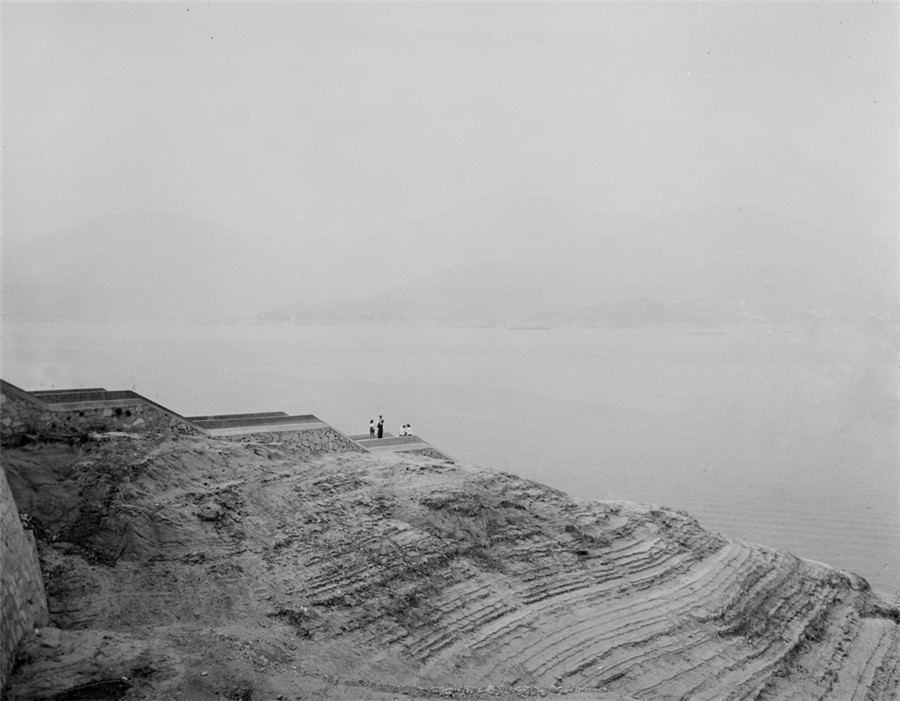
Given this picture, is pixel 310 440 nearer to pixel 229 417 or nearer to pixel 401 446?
pixel 229 417

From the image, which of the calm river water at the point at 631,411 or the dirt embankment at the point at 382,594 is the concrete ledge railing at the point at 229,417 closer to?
the dirt embankment at the point at 382,594

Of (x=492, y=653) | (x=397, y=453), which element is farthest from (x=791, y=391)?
(x=492, y=653)

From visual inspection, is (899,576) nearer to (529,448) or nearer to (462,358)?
(529,448)

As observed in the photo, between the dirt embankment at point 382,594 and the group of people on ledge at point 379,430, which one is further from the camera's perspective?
the group of people on ledge at point 379,430

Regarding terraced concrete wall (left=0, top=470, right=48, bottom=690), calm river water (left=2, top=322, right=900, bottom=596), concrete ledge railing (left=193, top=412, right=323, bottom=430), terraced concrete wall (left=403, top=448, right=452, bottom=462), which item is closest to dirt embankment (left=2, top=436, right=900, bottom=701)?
terraced concrete wall (left=0, top=470, right=48, bottom=690)

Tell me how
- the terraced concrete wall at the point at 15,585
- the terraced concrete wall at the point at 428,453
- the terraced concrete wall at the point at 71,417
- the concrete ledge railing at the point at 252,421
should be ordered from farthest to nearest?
the terraced concrete wall at the point at 428,453, the concrete ledge railing at the point at 252,421, the terraced concrete wall at the point at 71,417, the terraced concrete wall at the point at 15,585

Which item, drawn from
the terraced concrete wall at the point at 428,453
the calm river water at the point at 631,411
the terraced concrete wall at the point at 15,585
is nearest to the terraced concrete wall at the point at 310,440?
the terraced concrete wall at the point at 428,453

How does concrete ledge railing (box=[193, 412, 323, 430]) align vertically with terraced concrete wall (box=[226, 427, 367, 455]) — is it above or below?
above

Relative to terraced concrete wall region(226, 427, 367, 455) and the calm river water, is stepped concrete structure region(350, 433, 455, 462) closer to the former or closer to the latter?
terraced concrete wall region(226, 427, 367, 455)
